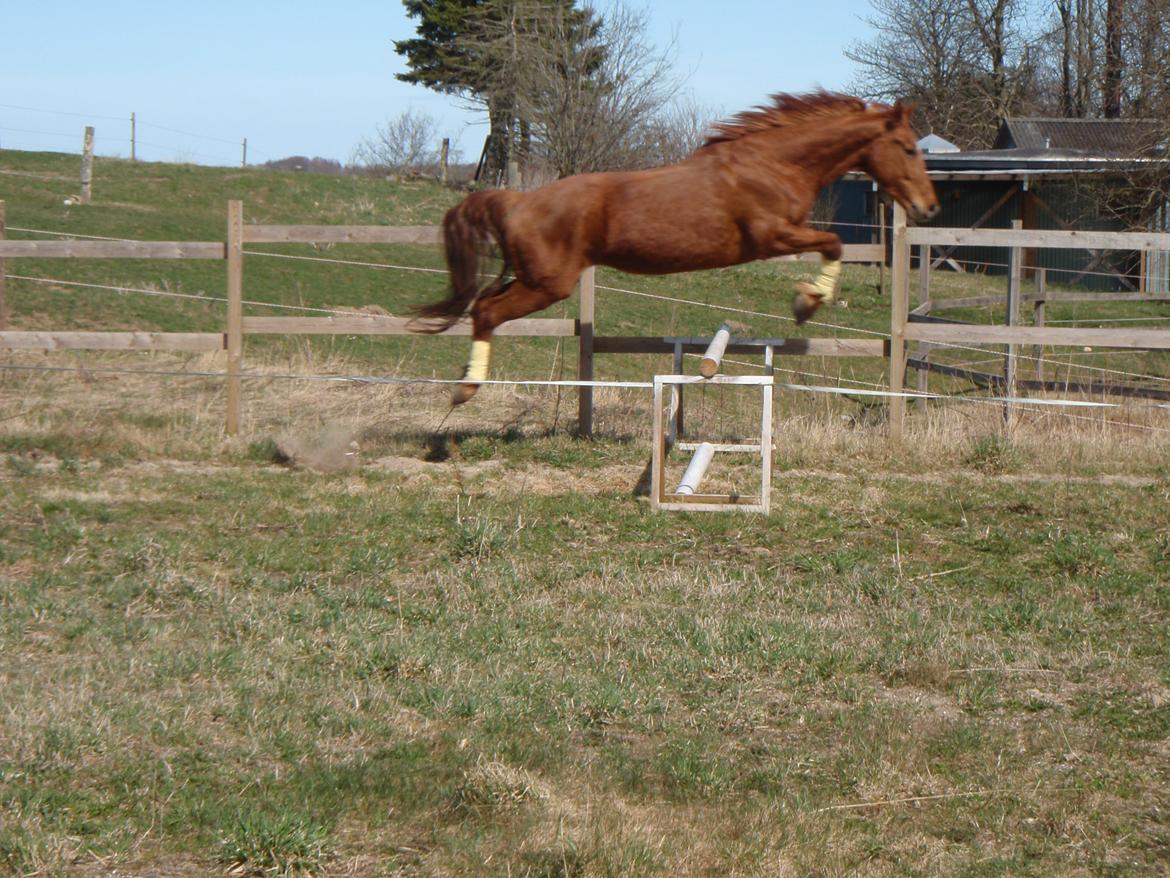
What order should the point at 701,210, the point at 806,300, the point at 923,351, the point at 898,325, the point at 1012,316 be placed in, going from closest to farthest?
the point at 701,210
the point at 806,300
the point at 898,325
the point at 1012,316
the point at 923,351

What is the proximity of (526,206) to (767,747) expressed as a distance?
468cm

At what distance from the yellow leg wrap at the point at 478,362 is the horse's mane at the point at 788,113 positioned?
1.95m

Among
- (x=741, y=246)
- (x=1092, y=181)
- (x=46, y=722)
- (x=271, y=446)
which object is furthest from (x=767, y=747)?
(x=1092, y=181)

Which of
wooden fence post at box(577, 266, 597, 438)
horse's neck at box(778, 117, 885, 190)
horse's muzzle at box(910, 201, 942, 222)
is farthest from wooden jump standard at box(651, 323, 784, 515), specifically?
wooden fence post at box(577, 266, 597, 438)

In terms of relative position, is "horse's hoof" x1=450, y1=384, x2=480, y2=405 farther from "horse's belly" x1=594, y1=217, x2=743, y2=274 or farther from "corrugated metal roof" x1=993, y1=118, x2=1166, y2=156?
"corrugated metal roof" x1=993, y1=118, x2=1166, y2=156

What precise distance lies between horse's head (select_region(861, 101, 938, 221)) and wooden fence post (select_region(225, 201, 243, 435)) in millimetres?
4819

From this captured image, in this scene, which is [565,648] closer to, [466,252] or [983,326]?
[466,252]

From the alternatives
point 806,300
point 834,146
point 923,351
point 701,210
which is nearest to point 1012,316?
point 923,351

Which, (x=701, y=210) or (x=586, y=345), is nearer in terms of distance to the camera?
(x=701, y=210)

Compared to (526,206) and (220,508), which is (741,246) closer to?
(526,206)

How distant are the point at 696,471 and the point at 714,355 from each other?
0.75m

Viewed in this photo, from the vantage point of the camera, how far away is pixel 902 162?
319 inches

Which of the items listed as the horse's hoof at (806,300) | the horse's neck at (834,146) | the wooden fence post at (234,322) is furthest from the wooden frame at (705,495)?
the wooden fence post at (234,322)

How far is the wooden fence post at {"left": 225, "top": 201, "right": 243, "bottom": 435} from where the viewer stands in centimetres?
990
